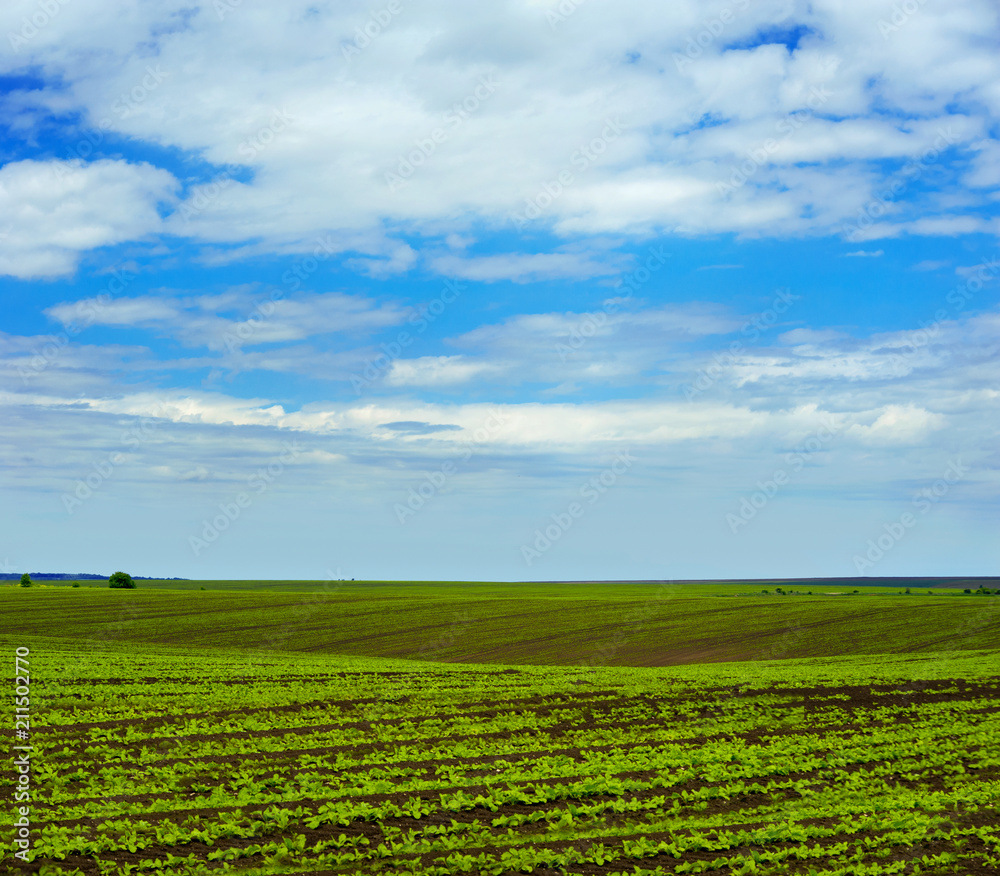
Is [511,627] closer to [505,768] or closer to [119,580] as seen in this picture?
[505,768]

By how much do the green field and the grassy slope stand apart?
18541mm

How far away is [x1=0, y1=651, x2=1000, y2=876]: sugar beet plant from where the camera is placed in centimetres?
1223

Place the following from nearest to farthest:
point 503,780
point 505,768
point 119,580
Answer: point 503,780 → point 505,768 → point 119,580

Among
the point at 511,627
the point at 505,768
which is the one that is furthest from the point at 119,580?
the point at 505,768

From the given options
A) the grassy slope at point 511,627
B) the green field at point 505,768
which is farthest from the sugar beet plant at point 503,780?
the grassy slope at point 511,627

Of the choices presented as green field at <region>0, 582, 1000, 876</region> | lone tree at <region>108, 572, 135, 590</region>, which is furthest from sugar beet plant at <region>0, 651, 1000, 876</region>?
lone tree at <region>108, 572, 135, 590</region>

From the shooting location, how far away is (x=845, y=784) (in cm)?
1756

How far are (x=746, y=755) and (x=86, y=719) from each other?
17327 mm

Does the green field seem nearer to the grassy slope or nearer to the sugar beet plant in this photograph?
the sugar beet plant

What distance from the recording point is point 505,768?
1716cm

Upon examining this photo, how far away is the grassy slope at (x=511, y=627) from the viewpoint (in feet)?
197

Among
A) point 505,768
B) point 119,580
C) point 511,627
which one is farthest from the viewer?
point 119,580

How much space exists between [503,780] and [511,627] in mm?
57889

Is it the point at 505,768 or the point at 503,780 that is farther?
the point at 505,768
